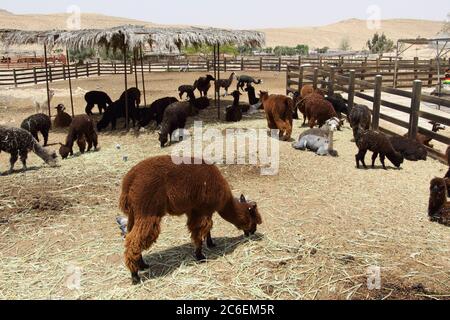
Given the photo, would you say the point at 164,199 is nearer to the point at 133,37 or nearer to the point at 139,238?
the point at 139,238

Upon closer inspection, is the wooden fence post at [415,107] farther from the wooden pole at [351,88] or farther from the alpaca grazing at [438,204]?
the alpaca grazing at [438,204]

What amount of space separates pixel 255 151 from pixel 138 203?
17.5 ft

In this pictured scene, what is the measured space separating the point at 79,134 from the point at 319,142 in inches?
222

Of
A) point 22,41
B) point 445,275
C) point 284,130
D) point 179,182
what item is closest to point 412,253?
point 445,275

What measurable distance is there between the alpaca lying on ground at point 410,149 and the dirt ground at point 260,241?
357 mm

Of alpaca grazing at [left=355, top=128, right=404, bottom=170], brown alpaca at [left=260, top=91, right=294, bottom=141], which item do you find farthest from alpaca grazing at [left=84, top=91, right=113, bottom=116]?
alpaca grazing at [left=355, top=128, right=404, bottom=170]

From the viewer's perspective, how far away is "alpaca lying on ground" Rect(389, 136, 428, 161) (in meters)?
8.83

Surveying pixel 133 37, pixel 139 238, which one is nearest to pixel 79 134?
pixel 133 37

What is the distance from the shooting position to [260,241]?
16.9 ft

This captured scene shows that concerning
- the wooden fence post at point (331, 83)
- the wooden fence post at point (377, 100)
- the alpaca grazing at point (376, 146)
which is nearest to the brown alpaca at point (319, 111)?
the wooden fence post at point (377, 100)

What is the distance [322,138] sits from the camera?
31.1ft

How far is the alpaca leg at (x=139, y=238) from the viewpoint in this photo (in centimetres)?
406

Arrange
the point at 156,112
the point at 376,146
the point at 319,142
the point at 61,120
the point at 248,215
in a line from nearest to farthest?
the point at 248,215 → the point at 376,146 → the point at 319,142 → the point at 156,112 → the point at 61,120

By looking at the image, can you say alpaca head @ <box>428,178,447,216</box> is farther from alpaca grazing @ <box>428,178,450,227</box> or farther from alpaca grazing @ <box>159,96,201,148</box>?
alpaca grazing @ <box>159,96,201,148</box>
